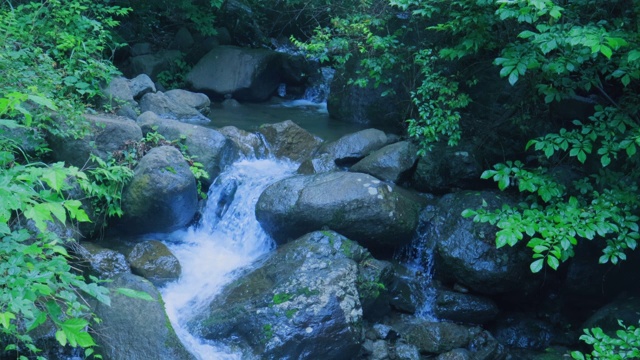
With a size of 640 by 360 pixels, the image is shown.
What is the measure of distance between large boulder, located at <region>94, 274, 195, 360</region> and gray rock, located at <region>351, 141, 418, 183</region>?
11.3 ft

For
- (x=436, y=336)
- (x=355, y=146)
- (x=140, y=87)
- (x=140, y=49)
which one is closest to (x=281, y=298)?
(x=436, y=336)

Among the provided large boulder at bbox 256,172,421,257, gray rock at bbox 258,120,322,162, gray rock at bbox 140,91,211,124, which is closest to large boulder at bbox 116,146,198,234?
large boulder at bbox 256,172,421,257

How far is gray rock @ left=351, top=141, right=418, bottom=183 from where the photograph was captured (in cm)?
750

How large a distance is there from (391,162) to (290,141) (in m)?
1.98

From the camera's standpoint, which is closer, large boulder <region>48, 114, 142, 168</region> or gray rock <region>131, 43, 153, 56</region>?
large boulder <region>48, 114, 142, 168</region>

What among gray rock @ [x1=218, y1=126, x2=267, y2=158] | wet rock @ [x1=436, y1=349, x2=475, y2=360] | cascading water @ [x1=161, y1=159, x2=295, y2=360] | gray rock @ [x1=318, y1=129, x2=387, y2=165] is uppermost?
gray rock @ [x1=218, y1=126, x2=267, y2=158]

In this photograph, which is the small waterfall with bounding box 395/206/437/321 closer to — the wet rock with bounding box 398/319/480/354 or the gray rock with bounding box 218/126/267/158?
the wet rock with bounding box 398/319/480/354

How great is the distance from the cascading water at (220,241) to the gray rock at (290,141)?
11.9 inches

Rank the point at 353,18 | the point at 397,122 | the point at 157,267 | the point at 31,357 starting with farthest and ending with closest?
the point at 397,122 < the point at 353,18 < the point at 157,267 < the point at 31,357

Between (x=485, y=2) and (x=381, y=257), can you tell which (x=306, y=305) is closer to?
(x=381, y=257)

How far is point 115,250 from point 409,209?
3.51 meters

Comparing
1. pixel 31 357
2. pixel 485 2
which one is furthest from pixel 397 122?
pixel 31 357

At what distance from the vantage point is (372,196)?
6613 millimetres

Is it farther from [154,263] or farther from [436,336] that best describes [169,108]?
[436,336]
